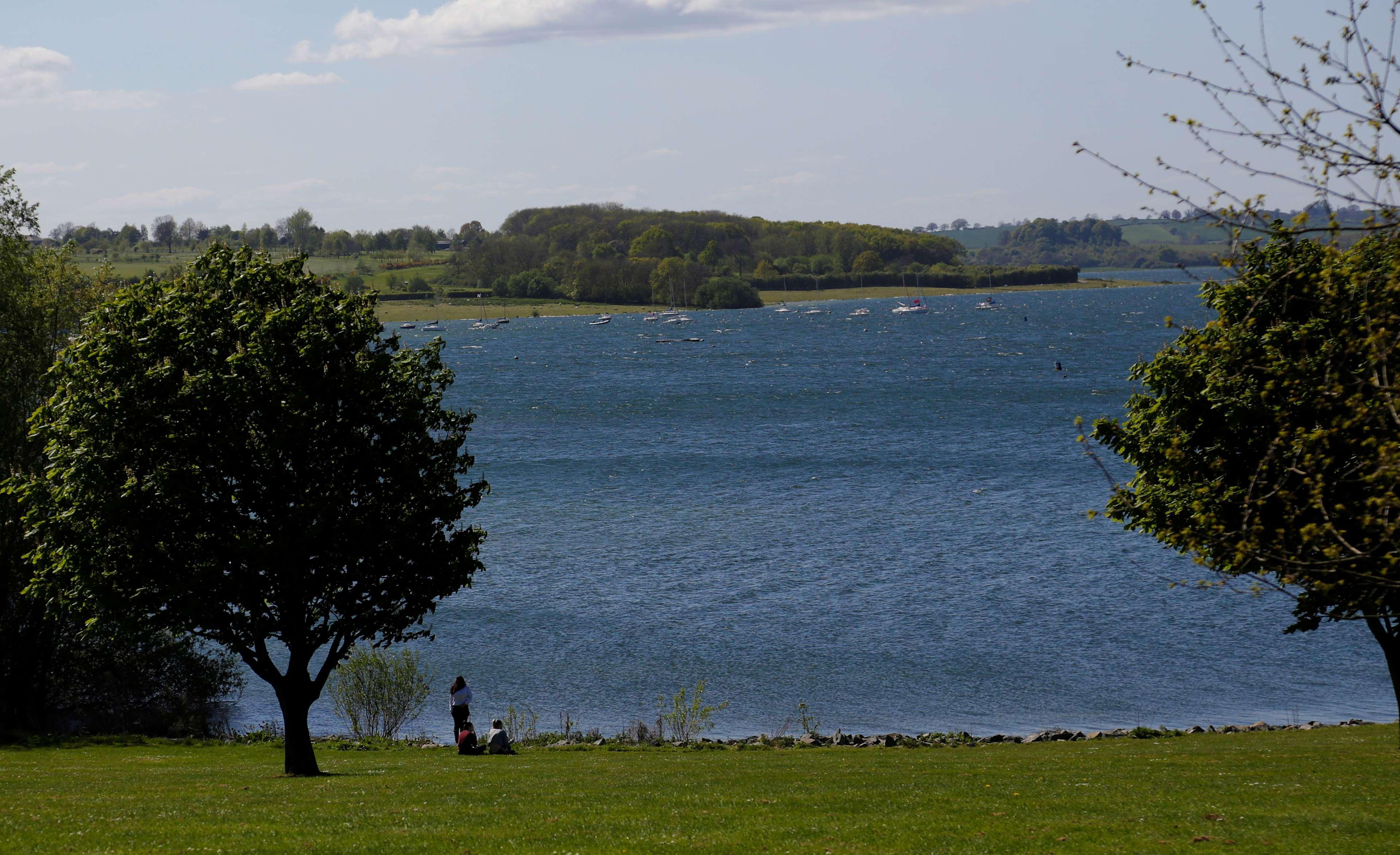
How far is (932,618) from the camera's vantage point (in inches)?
1764

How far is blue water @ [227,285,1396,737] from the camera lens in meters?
36.3

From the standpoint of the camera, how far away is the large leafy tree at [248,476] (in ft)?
63.8

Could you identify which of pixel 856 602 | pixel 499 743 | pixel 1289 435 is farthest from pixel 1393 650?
pixel 856 602

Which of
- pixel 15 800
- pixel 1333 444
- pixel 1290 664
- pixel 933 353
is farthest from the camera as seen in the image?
pixel 933 353

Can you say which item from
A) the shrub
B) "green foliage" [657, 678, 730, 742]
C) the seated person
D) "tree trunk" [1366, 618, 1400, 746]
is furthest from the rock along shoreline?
"tree trunk" [1366, 618, 1400, 746]

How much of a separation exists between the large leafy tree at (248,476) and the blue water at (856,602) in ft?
48.3

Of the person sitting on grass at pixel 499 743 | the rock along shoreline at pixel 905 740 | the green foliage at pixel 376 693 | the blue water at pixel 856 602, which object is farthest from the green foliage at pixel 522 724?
the person sitting on grass at pixel 499 743

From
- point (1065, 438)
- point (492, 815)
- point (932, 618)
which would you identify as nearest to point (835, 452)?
point (1065, 438)

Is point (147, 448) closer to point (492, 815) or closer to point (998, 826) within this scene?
point (492, 815)

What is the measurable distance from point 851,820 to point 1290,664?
3142cm

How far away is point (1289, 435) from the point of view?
10.6m

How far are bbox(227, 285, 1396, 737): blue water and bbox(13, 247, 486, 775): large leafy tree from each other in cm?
1471

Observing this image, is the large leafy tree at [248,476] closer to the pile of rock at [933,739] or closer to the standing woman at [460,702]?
the standing woman at [460,702]

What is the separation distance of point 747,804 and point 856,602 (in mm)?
32309
